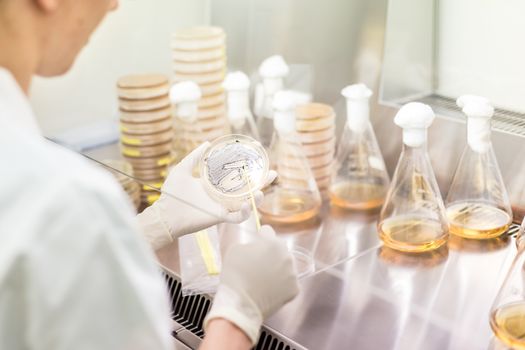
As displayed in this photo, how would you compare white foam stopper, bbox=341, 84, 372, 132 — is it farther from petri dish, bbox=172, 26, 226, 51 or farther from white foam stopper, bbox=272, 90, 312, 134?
petri dish, bbox=172, 26, 226, 51

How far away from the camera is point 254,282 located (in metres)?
1.05

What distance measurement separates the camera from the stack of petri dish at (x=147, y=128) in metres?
1.79

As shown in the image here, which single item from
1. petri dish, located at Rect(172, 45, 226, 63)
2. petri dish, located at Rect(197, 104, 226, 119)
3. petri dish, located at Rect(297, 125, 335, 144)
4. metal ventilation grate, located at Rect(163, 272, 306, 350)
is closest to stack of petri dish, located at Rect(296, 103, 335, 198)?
petri dish, located at Rect(297, 125, 335, 144)

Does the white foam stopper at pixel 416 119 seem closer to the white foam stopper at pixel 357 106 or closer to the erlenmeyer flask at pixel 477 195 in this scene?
the erlenmeyer flask at pixel 477 195

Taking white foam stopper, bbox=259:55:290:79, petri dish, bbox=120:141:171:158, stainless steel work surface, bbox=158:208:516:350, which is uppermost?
white foam stopper, bbox=259:55:290:79

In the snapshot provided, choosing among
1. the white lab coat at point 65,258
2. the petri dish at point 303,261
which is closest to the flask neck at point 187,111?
the petri dish at point 303,261

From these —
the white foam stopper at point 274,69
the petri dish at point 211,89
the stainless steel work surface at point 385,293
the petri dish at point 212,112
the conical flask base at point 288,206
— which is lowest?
the stainless steel work surface at point 385,293

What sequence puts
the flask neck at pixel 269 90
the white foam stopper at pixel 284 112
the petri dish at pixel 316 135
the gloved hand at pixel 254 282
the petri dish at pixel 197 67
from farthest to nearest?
the petri dish at pixel 197 67
the flask neck at pixel 269 90
the petri dish at pixel 316 135
the white foam stopper at pixel 284 112
the gloved hand at pixel 254 282

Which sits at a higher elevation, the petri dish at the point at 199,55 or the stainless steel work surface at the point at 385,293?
the petri dish at the point at 199,55

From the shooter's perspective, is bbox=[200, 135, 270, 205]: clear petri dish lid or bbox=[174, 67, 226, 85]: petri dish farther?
bbox=[174, 67, 226, 85]: petri dish

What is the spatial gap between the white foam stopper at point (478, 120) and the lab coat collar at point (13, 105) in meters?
0.91

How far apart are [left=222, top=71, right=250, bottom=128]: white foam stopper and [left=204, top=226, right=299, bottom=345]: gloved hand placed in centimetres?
69

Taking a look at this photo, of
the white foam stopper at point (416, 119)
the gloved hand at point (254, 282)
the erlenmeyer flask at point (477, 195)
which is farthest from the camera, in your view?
the erlenmeyer flask at point (477, 195)

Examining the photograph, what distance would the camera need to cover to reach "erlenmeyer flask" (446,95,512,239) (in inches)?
57.5
